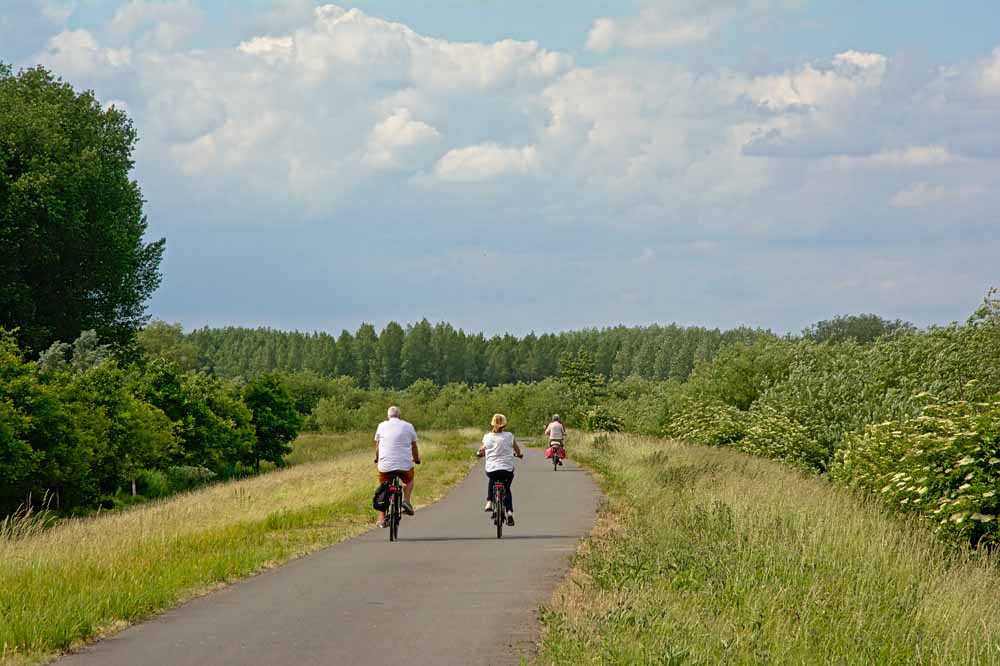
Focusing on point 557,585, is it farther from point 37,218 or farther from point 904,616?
point 37,218

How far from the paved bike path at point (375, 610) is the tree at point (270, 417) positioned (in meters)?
43.7

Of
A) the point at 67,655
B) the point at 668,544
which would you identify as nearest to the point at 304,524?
the point at 668,544

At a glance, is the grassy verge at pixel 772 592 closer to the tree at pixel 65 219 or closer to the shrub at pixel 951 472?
the shrub at pixel 951 472

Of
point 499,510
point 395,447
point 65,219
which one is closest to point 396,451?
point 395,447

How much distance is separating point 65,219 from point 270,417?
17.6 metres

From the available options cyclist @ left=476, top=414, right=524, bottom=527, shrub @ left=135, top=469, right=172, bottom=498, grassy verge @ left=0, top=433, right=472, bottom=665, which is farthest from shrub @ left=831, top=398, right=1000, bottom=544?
shrub @ left=135, top=469, right=172, bottom=498

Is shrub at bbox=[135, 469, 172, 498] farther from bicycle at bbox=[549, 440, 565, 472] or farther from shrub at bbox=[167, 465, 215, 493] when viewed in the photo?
bicycle at bbox=[549, 440, 565, 472]

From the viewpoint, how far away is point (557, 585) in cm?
1208

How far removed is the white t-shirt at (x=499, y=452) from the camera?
1817 centimetres

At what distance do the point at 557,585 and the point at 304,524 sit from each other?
8122mm

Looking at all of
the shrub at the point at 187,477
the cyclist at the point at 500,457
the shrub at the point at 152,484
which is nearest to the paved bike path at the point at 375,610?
the cyclist at the point at 500,457

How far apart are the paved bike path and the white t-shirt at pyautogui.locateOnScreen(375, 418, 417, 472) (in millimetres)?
1118

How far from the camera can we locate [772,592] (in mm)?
10047

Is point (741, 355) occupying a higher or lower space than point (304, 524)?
higher
